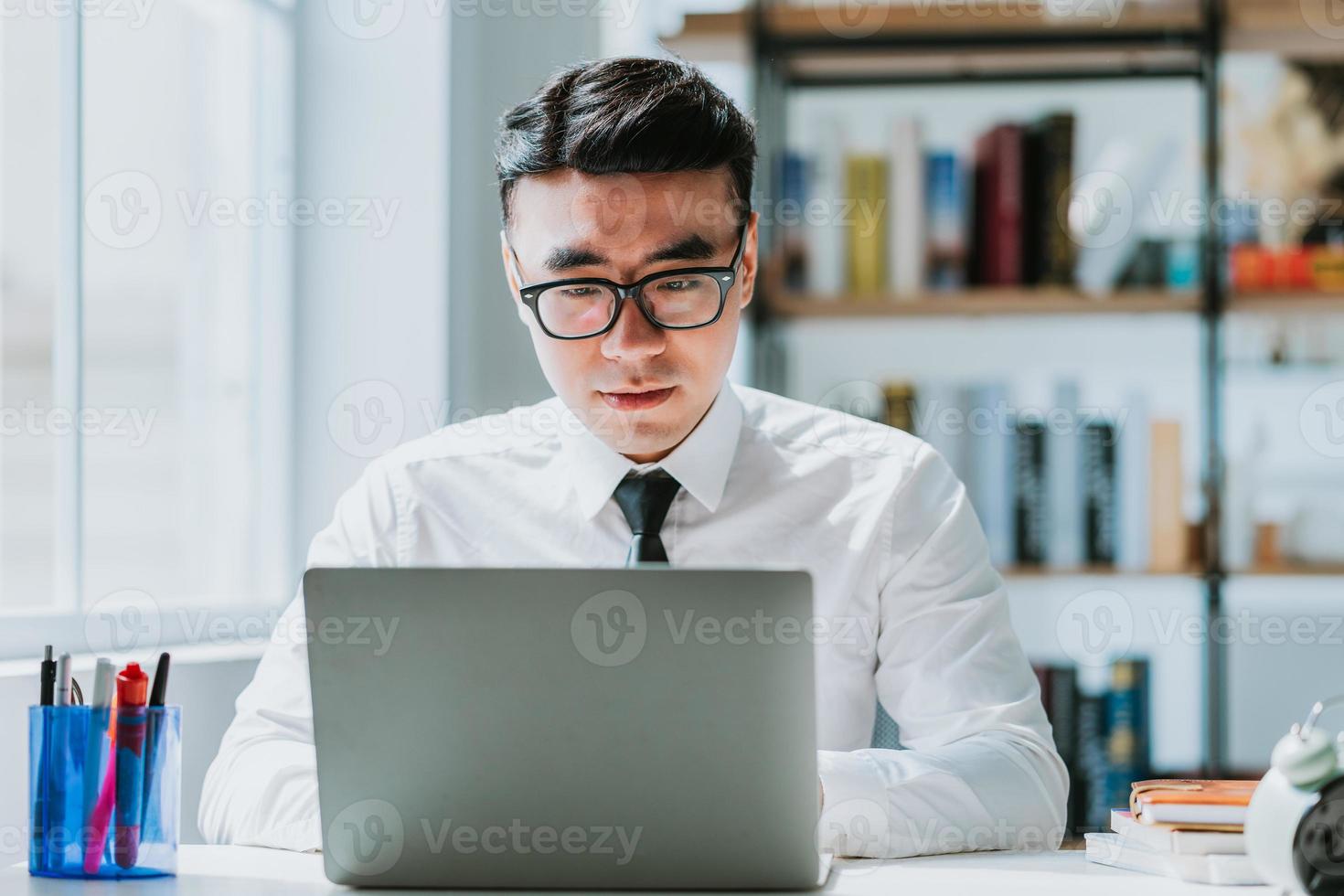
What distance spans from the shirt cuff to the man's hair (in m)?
0.67

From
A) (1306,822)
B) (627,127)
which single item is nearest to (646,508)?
(627,127)

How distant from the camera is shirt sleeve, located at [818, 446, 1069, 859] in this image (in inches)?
42.7

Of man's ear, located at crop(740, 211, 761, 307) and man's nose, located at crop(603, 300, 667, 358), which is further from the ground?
man's ear, located at crop(740, 211, 761, 307)

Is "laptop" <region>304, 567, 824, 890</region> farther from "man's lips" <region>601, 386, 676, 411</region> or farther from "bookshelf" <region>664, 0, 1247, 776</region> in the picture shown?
"bookshelf" <region>664, 0, 1247, 776</region>

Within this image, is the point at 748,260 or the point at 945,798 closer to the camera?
the point at 945,798

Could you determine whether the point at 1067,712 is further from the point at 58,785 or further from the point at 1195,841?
the point at 58,785

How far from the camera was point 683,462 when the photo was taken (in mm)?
1506

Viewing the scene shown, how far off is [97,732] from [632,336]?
0.64 m

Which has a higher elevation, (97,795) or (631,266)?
(631,266)

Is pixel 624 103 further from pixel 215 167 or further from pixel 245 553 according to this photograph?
pixel 245 553

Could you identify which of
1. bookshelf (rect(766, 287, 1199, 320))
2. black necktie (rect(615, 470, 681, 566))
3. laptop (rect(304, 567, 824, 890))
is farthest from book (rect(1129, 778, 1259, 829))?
bookshelf (rect(766, 287, 1199, 320))

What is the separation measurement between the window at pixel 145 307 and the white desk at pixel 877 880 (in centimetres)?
67

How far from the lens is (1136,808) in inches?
39.6

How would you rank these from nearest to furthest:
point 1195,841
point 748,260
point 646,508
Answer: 1. point 1195,841
2. point 646,508
3. point 748,260
